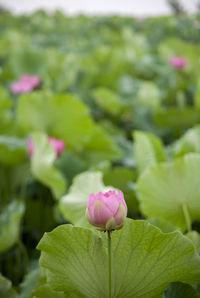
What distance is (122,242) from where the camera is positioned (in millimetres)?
365

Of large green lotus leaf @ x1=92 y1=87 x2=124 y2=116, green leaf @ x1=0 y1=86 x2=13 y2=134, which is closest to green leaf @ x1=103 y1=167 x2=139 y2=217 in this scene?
green leaf @ x1=0 y1=86 x2=13 y2=134

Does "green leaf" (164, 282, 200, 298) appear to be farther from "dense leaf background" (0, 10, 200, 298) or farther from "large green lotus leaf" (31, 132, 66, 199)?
"large green lotus leaf" (31, 132, 66, 199)

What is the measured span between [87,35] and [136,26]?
646 mm

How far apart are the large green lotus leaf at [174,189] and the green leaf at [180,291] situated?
0.34 feet

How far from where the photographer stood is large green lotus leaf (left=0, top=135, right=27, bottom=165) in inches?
31.3

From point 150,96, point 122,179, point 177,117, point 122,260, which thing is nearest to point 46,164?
point 122,179

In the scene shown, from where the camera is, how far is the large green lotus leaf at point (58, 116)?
36.3 inches

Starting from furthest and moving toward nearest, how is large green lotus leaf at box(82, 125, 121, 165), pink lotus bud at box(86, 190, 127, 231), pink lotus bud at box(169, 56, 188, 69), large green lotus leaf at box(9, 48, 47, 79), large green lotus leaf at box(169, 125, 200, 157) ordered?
1. large green lotus leaf at box(9, 48, 47, 79)
2. pink lotus bud at box(169, 56, 188, 69)
3. large green lotus leaf at box(82, 125, 121, 165)
4. large green lotus leaf at box(169, 125, 200, 157)
5. pink lotus bud at box(86, 190, 127, 231)

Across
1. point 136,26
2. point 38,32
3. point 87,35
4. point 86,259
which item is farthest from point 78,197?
point 136,26

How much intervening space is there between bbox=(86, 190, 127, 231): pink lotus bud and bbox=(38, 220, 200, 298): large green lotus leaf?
1.2 inches

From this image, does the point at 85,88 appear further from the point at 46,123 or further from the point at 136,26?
the point at 136,26

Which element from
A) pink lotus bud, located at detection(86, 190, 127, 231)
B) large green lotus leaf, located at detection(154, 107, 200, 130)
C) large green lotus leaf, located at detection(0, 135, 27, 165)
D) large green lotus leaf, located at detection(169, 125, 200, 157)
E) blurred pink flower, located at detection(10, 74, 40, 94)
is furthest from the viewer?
blurred pink flower, located at detection(10, 74, 40, 94)

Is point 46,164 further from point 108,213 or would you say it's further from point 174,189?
point 108,213

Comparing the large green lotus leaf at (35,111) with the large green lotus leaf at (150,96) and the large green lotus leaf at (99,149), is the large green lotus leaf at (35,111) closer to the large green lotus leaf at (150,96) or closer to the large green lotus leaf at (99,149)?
the large green lotus leaf at (99,149)
